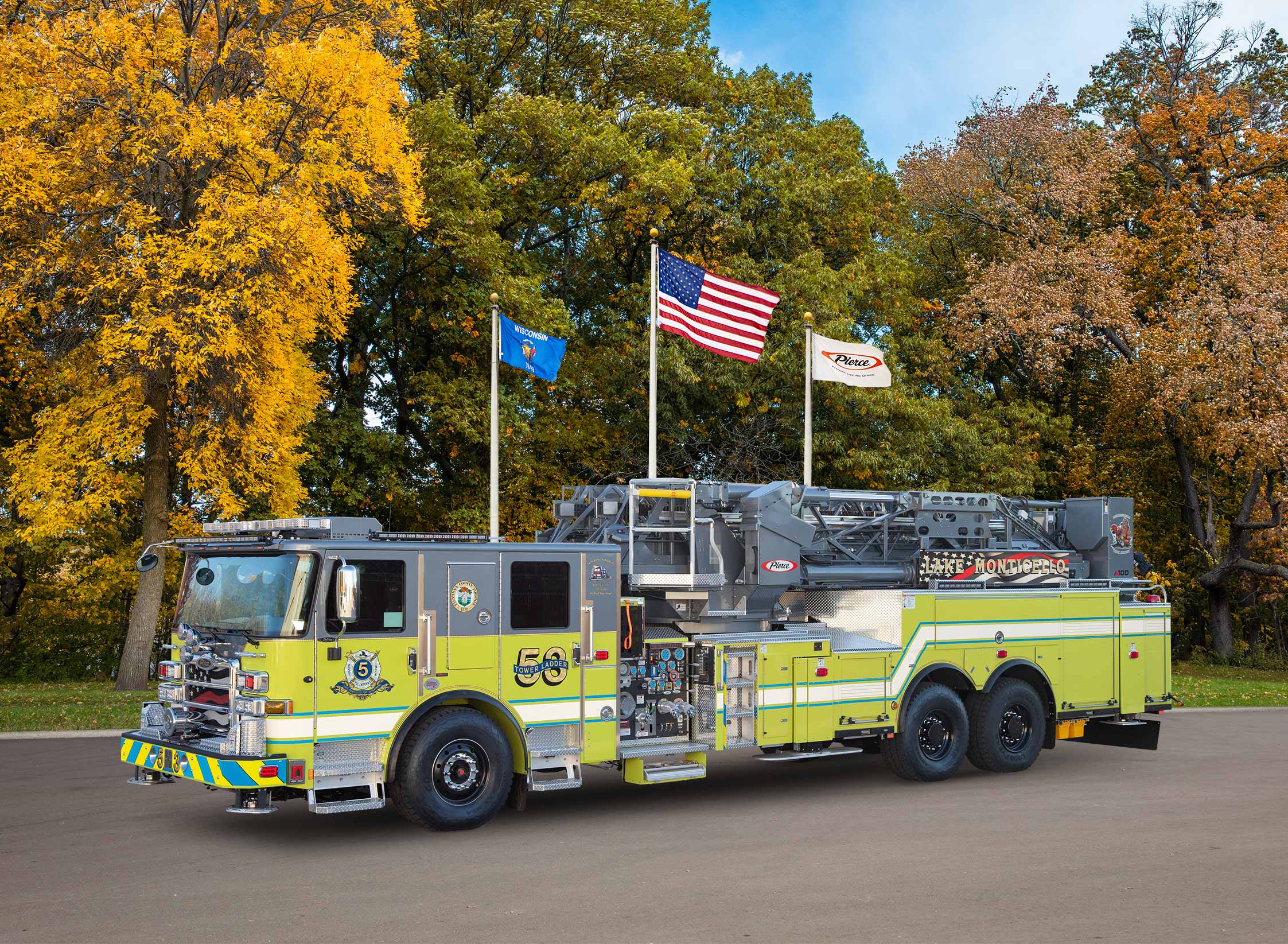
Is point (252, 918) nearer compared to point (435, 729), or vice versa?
point (252, 918)

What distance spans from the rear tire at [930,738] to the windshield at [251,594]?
6.69 m

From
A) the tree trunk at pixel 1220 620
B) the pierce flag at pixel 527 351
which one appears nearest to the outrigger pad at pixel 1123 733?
the pierce flag at pixel 527 351

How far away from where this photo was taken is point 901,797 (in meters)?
12.8

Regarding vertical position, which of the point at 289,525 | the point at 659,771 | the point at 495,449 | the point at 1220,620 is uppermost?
the point at 495,449

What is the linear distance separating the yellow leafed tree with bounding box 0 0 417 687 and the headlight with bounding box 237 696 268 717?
38.0 ft

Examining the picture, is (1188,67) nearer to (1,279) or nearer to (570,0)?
(570,0)

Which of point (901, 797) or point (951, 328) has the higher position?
point (951, 328)

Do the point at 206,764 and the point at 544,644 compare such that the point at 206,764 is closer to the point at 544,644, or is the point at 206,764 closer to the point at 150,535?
the point at 544,644

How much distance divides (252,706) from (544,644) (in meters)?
2.59

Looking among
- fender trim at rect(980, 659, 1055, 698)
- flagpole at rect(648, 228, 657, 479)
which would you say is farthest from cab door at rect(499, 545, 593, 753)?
fender trim at rect(980, 659, 1055, 698)

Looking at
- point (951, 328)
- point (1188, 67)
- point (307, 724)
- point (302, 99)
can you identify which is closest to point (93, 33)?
point (302, 99)

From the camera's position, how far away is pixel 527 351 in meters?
18.0

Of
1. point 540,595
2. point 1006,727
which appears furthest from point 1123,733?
point 540,595

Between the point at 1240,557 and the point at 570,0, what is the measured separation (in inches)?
957
